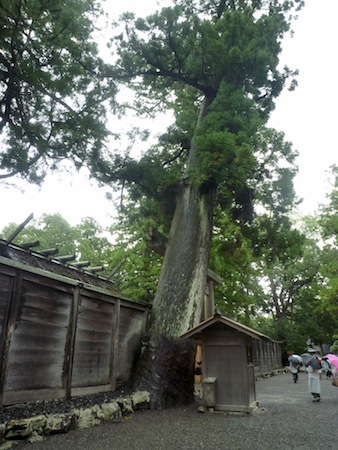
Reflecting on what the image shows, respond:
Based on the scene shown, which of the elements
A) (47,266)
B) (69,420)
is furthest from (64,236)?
(69,420)

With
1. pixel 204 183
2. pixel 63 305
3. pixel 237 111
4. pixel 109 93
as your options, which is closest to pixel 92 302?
pixel 63 305

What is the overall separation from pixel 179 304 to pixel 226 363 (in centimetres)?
161

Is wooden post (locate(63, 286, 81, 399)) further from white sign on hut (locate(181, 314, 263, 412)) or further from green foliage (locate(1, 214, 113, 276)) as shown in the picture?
green foliage (locate(1, 214, 113, 276))

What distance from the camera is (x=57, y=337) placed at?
5.64 meters

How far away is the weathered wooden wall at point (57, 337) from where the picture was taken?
481 cm

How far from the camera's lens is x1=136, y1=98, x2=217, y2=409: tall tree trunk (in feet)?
22.0

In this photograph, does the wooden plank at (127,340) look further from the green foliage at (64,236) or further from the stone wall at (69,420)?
the green foliage at (64,236)

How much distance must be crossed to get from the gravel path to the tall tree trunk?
1.74ft

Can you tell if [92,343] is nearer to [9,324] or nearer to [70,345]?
[70,345]

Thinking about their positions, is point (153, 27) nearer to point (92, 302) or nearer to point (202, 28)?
point (202, 28)

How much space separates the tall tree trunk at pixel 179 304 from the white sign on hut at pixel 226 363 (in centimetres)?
38

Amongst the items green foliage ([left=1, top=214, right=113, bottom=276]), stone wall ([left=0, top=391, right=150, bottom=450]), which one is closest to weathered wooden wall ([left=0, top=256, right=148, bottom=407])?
stone wall ([left=0, top=391, right=150, bottom=450])

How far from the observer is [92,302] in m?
6.60

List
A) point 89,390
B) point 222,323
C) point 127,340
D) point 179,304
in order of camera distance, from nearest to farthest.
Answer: point 89,390 → point 222,323 → point 179,304 → point 127,340
